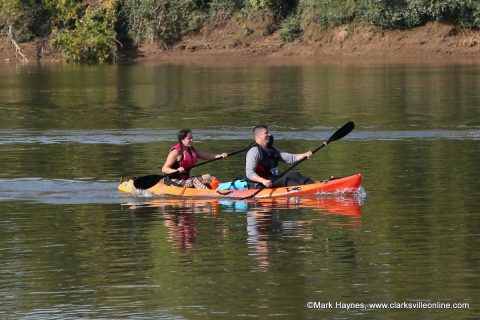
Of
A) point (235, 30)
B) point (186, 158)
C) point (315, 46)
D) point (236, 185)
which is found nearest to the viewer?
point (236, 185)

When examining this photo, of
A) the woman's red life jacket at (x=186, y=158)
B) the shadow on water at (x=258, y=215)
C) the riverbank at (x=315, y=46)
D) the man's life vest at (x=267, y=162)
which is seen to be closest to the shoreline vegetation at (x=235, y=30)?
the riverbank at (x=315, y=46)

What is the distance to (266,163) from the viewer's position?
2217cm

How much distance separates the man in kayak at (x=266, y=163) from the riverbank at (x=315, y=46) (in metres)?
38.9

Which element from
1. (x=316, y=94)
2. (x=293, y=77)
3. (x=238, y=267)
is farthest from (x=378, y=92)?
(x=238, y=267)

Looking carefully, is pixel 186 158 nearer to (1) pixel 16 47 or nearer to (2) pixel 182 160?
(2) pixel 182 160

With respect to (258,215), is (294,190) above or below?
above

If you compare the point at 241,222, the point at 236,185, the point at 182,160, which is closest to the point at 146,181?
the point at 182,160

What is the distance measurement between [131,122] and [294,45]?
29.6 m

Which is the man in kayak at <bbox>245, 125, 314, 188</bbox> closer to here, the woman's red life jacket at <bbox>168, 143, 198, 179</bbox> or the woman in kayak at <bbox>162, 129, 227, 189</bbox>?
the woman in kayak at <bbox>162, 129, 227, 189</bbox>

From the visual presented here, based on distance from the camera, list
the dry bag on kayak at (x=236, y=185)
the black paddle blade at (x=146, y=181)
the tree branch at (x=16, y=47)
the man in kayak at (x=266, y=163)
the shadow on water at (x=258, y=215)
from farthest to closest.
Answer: the tree branch at (x=16, y=47)
the black paddle blade at (x=146, y=181)
the dry bag on kayak at (x=236, y=185)
the man in kayak at (x=266, y=163)
the shadow on water at (x=258, y=215)

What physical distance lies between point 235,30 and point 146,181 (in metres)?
45.1

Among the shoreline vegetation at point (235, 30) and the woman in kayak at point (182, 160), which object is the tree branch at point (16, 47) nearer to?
the shoreline vegetation at point (235, 30)

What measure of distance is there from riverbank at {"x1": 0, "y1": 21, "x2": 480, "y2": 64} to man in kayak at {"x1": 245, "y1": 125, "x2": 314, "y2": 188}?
38922 millimetres

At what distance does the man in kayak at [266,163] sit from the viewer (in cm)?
2192
